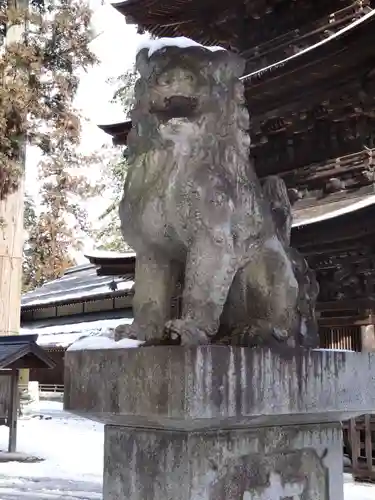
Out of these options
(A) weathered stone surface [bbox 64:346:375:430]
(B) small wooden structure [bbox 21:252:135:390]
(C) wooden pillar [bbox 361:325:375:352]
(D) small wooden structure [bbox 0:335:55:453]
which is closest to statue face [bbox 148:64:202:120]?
(A) weathered stone surface [bbox 64:346:375:430]

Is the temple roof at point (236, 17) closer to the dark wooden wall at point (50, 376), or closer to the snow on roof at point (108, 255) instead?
the snow on roof at point (108, 255)

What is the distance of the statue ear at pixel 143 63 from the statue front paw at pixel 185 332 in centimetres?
87

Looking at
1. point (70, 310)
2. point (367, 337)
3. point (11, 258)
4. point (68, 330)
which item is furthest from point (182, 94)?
point (70, 310)

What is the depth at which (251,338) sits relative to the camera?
218 centimetres

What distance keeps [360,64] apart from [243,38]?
296cm

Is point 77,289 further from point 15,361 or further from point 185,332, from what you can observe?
point 185,332

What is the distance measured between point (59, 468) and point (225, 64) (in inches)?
259

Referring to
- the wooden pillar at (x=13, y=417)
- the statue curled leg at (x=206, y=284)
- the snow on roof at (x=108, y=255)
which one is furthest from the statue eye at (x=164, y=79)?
the wooden pillar at (x=13, y=417)

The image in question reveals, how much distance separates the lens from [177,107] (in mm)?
2168

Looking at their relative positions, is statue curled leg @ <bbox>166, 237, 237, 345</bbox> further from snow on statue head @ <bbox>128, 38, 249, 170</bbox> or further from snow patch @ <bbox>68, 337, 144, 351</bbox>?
snow on statue head @ <bbox>128, 38, 249, 170</bbox>

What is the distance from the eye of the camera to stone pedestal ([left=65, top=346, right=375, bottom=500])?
6.10 ft

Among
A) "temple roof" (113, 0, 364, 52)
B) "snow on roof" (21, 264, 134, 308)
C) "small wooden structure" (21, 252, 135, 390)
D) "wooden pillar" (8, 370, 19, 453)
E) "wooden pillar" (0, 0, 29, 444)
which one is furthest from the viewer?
"snow on roof" (21, 264, 134, 308)

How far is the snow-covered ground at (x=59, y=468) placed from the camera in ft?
19.5

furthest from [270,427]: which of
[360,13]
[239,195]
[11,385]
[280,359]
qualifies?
[11,385]
